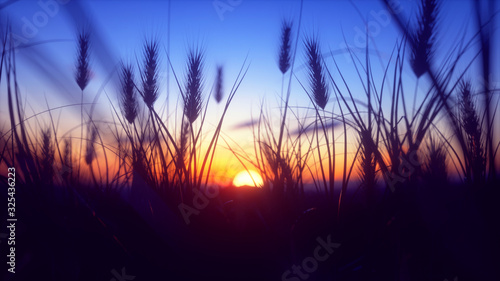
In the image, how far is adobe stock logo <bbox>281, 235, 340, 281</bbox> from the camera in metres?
0.78

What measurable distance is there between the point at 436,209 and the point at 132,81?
1072 mm

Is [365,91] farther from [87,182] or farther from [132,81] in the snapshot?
[87,182]

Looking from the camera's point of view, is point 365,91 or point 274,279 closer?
point 274,279

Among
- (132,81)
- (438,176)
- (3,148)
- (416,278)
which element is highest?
(132,81)

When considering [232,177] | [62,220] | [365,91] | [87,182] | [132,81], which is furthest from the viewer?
[232,177]

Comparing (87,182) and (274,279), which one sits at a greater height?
(87,182)

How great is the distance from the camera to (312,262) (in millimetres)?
840

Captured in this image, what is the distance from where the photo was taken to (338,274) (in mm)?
818

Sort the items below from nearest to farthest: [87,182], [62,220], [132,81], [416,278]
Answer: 1. [416,278]
2. [62,220]
3. [132,81]
4. [87,182]

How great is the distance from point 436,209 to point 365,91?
0.40 meters

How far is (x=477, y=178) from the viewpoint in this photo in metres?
0.90

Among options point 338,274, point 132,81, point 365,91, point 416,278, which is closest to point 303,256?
point 338,274

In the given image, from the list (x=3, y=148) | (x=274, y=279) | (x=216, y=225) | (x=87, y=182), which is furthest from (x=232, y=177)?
(x=3, y=148)

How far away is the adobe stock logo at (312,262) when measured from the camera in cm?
78
